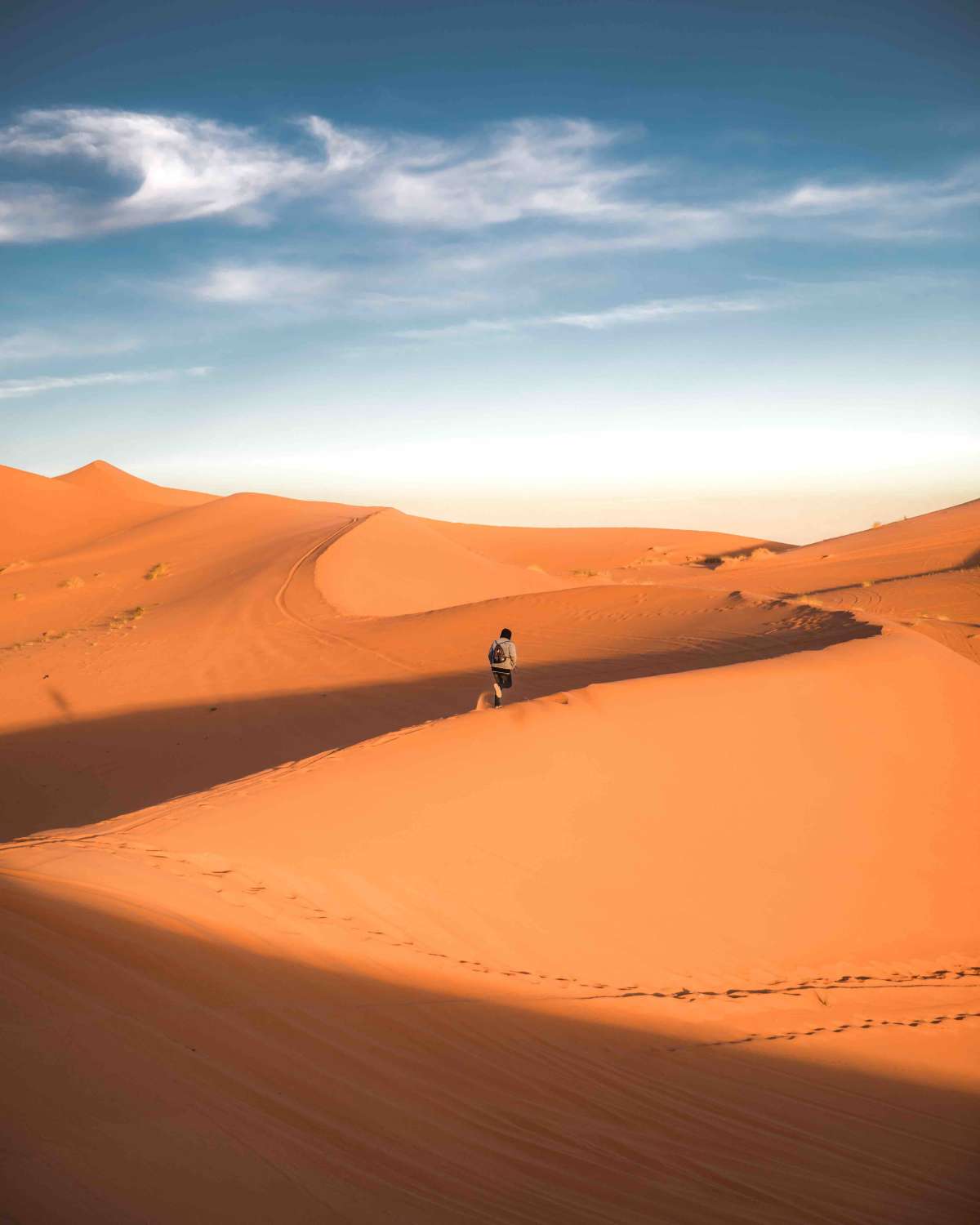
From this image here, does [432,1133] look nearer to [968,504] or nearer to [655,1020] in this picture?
[655,1020]

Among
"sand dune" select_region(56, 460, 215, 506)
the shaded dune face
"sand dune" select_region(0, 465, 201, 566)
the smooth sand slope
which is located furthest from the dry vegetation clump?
"sand dune" select_region(56, 460, 215, 506)

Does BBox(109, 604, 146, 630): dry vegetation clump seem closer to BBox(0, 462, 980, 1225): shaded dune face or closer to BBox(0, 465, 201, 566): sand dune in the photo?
BBox(0, 462, 980, 1225): shaded dune face

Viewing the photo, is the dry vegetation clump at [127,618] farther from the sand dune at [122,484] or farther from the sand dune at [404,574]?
the sand dune at [122,484]

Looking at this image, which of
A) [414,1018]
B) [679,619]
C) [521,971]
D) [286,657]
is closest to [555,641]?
[679,619]

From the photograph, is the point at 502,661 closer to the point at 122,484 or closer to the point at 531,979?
the point at 531,979

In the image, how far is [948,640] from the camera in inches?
719

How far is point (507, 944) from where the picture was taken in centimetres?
605

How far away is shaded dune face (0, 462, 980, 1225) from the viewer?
10.7ft

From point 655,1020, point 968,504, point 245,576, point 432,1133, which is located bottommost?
point 655,1020

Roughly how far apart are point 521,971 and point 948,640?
625 inches

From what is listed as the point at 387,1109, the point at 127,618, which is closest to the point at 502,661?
the point at 387,1109

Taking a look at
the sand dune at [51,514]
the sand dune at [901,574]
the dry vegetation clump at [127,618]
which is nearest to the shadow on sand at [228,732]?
the sand dune at [901,574]

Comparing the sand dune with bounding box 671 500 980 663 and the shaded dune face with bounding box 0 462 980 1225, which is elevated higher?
the sand dune with bounding box 671 500 980 663

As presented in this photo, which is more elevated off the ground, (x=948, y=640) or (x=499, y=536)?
(x=499, y=536)
